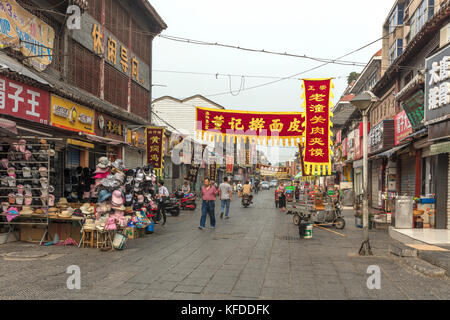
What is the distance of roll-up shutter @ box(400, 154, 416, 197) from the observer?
53.1 feet

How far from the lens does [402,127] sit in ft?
50.1

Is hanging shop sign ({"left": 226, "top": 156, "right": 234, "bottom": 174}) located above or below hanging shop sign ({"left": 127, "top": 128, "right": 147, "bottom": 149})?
below

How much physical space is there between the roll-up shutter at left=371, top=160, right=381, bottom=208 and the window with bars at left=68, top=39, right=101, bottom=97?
55.8 ft

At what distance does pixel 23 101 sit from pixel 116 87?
8073 millimetres

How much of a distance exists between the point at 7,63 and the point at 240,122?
313 inches

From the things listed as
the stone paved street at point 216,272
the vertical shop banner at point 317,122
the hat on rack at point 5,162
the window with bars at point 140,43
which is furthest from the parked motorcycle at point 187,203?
the hat on rack at point 5,162

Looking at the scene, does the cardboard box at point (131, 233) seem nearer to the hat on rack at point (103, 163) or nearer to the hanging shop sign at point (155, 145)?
the hat on rack at point (103, 163)

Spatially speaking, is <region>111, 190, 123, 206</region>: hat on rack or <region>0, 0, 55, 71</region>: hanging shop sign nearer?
<region>111, 190, 123, 206</region>: hat on rack

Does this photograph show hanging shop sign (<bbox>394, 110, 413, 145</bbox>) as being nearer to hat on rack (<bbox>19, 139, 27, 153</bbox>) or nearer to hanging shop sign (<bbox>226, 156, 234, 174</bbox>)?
hat on rack (<bbox>19, 139, 27, 153</bbox>)

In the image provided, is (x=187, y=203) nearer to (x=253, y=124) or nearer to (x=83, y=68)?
(x=253, y=124)

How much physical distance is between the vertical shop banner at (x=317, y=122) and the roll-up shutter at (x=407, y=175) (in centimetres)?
577

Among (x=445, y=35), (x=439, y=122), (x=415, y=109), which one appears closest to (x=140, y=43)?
(x=415, y=109)

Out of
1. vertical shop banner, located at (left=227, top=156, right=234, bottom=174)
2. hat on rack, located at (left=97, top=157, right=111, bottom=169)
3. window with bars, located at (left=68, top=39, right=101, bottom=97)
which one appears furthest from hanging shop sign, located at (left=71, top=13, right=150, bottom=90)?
vertical shop banner, located at (left=227, top=156, right=234, bottom=174)
